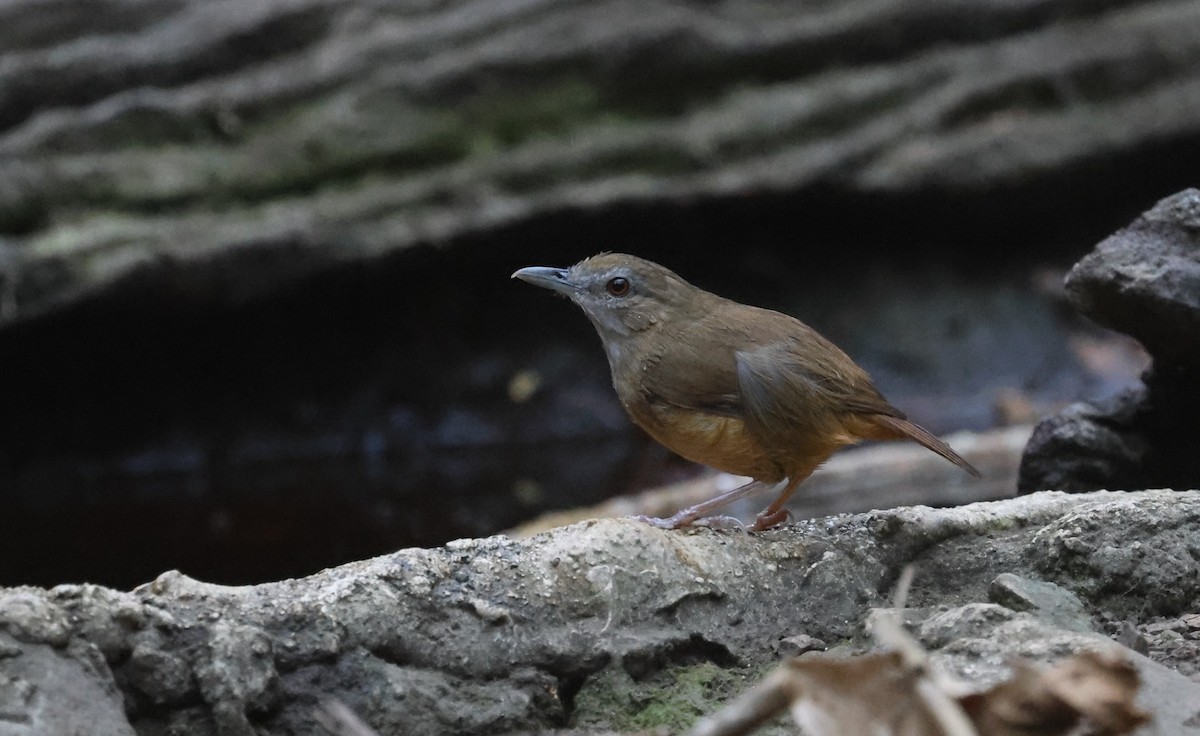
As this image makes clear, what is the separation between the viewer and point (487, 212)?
7633 millimetres

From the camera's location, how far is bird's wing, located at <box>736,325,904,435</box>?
331cm

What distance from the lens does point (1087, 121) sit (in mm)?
8328

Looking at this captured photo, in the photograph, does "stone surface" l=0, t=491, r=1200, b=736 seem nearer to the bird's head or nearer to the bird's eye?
the bird's head

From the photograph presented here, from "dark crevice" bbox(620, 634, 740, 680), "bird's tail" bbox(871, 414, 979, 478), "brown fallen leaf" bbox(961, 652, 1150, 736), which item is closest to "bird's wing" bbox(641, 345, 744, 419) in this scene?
"bird's tail" bbox(871, 414, 979, 478)

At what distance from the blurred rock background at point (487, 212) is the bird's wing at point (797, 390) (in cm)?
322

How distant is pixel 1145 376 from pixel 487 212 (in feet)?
14.7

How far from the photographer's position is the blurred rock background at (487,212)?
23.7 feet

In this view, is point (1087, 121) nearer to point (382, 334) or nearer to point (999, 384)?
point (999, 384)

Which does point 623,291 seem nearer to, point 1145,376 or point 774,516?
point 774,516

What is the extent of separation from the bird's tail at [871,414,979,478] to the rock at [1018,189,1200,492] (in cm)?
61

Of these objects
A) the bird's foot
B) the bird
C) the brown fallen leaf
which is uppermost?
Answer: the brown fallen leaf

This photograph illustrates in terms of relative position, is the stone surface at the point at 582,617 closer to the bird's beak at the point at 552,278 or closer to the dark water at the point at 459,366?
the bird's beak at the point at 552,278

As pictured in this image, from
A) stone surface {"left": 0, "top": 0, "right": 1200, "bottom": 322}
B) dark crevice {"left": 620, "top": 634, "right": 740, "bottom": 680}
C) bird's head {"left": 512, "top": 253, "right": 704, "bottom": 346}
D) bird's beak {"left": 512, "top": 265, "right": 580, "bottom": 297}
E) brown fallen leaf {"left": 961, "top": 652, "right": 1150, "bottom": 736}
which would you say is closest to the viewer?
brown fallen leaf {"left": 961, "top": 652, "right": 1150, "bottom": 736}

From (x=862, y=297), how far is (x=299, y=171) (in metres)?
3.82
